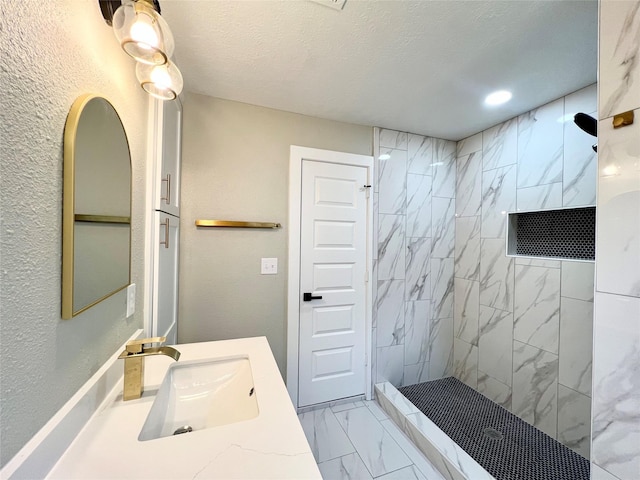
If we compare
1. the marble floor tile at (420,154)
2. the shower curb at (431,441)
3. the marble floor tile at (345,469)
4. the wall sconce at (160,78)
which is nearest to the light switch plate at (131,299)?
the wall sconce at (160,78)

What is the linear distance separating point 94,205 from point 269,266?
4.16ft

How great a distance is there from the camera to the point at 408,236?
2393 millimetres

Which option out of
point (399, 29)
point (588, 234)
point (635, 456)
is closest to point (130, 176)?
point (399, 29)

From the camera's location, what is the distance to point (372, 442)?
1.74 meters

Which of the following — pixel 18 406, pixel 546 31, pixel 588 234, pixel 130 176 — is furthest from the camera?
pixel 588 234

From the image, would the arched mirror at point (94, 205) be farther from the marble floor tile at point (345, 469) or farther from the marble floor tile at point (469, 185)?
the marble floor tile at point (469, 185)

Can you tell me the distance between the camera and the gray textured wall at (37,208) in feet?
1.55

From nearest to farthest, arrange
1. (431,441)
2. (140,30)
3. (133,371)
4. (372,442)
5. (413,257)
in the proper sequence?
(140,30), (133,371), (431,441), (372,442), (413,257)

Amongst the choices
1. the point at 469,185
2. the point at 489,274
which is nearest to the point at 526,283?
the point at 489,274

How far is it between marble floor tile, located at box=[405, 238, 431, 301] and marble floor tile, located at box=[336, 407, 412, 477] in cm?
106

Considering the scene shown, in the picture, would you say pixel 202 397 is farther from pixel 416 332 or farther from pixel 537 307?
pixel 537 307

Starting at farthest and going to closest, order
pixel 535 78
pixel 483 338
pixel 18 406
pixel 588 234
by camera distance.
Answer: pixel 483 338, pixel 588 234, pixel 535 78, pixel 18 406

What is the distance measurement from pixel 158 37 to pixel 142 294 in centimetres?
107

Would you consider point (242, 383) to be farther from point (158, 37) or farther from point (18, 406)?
point (158, 37)
